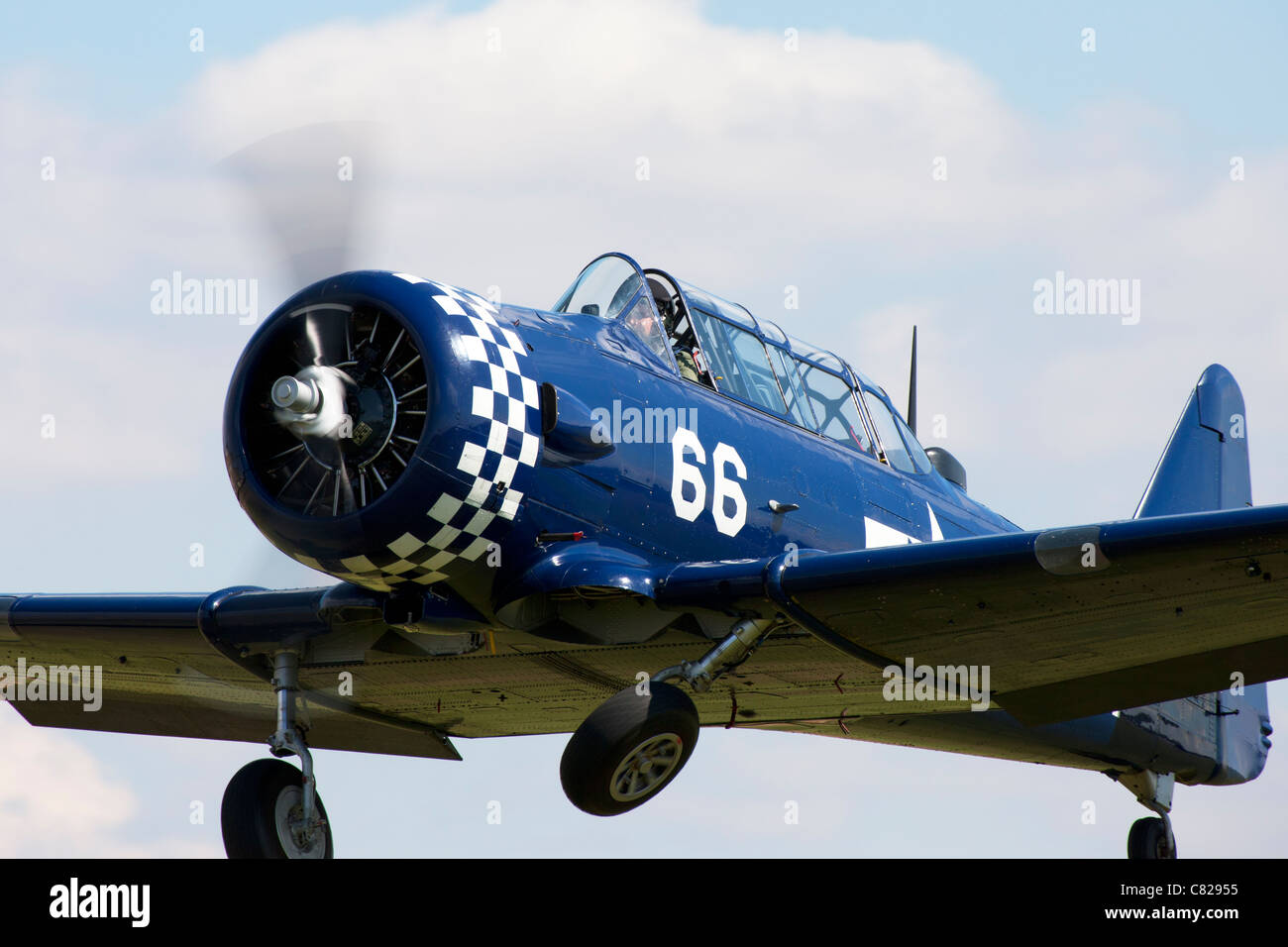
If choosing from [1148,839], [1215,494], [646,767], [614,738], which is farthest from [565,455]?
[1215,494]

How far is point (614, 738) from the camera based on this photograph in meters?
8.91

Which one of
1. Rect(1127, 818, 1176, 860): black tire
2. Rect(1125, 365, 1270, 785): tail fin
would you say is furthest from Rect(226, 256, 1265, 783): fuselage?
Rect(1125, 365, 1270, 785): tail fin

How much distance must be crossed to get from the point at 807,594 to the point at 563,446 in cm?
144

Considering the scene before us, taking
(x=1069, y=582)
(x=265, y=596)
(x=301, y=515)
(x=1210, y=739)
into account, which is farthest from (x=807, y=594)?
(x=1210, y=739)

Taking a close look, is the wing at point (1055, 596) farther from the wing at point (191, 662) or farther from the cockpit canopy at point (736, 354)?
the wing at point (191, 662)

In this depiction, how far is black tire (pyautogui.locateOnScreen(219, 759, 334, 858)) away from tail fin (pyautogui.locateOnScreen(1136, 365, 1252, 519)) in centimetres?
749

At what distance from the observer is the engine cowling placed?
29.4 ft

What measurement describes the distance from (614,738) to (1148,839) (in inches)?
263

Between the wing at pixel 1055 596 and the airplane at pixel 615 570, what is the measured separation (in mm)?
19

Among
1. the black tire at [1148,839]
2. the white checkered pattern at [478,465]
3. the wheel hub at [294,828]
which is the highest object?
the white checkered pattern at [478,465]

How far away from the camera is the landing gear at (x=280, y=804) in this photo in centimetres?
1037

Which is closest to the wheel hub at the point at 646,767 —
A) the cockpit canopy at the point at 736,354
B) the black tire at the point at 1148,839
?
the cockpit canopy at the point at 736,354

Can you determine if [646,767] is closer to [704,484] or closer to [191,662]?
[704,484]
